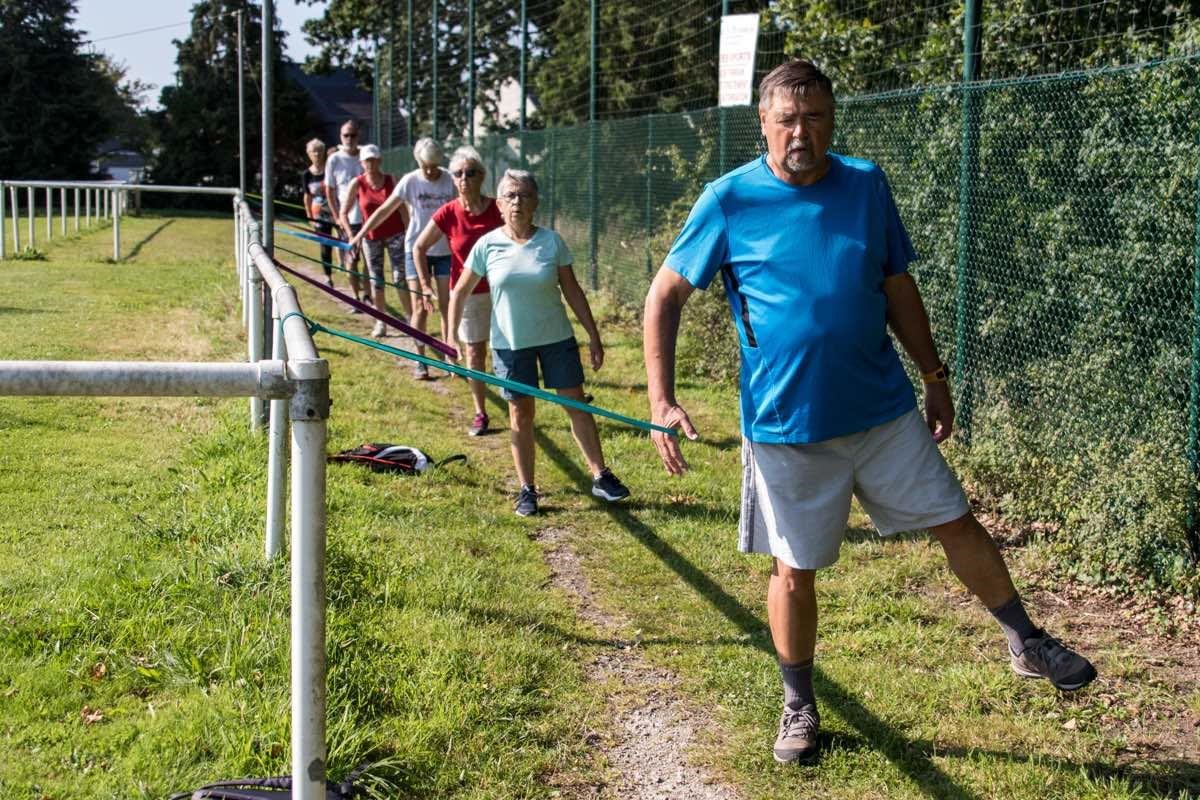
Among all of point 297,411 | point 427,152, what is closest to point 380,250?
point 427,152

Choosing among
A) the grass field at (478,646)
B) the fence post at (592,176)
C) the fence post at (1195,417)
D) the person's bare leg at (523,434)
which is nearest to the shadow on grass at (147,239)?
the fence post at (592,176)

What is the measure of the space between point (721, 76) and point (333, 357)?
390 cm

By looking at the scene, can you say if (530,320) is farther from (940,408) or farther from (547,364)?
(940,408)

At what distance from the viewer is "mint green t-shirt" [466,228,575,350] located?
21.9ft

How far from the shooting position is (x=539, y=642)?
4746 millimetres

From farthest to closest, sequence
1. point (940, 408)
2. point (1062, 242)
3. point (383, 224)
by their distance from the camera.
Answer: point (383, 224)
point (1062, 242)
point (940, 408)

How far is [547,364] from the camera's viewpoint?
22.3 feet

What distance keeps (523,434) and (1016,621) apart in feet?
10.4

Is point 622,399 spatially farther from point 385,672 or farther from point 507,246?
point 385,672

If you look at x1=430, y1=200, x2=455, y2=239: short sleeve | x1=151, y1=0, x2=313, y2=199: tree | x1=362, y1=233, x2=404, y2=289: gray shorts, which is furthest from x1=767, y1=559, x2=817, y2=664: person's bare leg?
x1=151, y1=0, x2=313, y2=199: tree

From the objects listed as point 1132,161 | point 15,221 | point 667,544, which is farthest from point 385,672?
point 15,221

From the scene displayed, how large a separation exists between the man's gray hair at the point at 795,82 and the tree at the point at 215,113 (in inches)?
1675

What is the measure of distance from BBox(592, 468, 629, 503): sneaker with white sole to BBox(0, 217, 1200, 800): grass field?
0.28 ft

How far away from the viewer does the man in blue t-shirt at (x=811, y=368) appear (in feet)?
11.8
